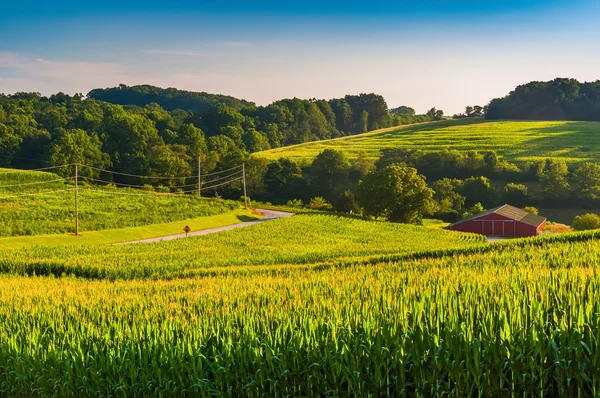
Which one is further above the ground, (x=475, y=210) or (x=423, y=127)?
(x=423, y=127)

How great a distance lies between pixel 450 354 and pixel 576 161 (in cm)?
11767

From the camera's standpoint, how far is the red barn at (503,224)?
7269cm

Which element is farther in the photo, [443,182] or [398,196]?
[443,182]

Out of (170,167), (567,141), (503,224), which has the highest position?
(567,141)

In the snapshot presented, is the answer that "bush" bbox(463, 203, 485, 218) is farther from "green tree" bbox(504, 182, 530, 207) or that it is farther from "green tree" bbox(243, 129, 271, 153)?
"green tree" bbox(243, 129, 271, 153)

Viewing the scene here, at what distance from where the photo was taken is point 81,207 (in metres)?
59.9

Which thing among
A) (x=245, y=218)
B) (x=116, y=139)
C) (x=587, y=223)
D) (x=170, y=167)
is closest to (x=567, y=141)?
(x=587, y=223)

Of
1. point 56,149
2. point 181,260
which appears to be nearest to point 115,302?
point 181,260

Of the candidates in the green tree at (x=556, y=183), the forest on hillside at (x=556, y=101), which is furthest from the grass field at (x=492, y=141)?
the green tree at (x=556, y=183)

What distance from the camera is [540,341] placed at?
5262 millimetres

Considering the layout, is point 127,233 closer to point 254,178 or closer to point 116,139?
point 254,178

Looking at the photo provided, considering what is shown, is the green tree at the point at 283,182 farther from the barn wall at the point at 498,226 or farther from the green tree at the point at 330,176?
the barn wall at the point at 498,226

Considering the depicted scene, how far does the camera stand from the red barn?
72688 millimetres

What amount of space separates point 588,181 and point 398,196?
40791mm
